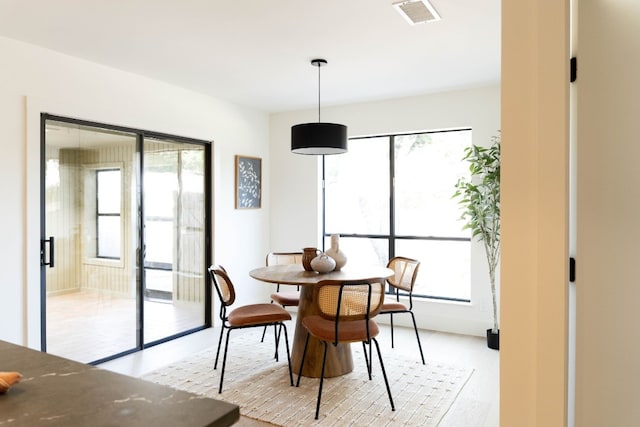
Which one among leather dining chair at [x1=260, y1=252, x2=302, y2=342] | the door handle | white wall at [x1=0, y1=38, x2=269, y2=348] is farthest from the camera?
leather dining chair at [x1=260, y1=252, x2=302, y2=342]

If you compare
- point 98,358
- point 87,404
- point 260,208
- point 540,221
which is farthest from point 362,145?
point 87,404

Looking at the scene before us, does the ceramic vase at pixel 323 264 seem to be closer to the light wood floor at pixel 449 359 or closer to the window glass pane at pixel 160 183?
the light wood floor at pixel 449 359

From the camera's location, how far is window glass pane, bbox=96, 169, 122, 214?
4031mm

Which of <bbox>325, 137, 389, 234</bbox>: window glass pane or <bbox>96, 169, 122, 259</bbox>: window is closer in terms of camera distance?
<bbox>96, 169, 122, 259</bbox>: window

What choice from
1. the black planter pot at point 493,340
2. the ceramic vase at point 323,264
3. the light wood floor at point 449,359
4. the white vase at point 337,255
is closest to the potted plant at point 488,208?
the black planter pot at point 493,340

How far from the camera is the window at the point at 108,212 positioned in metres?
4.04

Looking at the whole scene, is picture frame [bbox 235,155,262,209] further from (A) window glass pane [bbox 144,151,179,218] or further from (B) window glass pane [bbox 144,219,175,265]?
(B) window glass pane [bbox 144,219,175,265]

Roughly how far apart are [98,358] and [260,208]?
259 centimetres

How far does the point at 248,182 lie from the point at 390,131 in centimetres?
183

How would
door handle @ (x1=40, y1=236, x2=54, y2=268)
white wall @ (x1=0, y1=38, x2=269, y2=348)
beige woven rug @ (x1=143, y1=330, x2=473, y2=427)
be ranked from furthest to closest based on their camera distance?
door handle @ (x1=40, y1=236, x2=54, y2=268)
white wall @ (x1=0, y1=38, x2=269, y2=348)
beige woven rug @ (x1=143, y1=330, x2=473, y2=427)

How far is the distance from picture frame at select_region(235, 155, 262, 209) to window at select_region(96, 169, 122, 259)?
60.1 inches

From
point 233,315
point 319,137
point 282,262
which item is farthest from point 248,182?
point 233,315

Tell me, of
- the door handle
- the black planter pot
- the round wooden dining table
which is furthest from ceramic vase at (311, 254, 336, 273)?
the door handle

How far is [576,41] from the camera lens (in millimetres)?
1707
